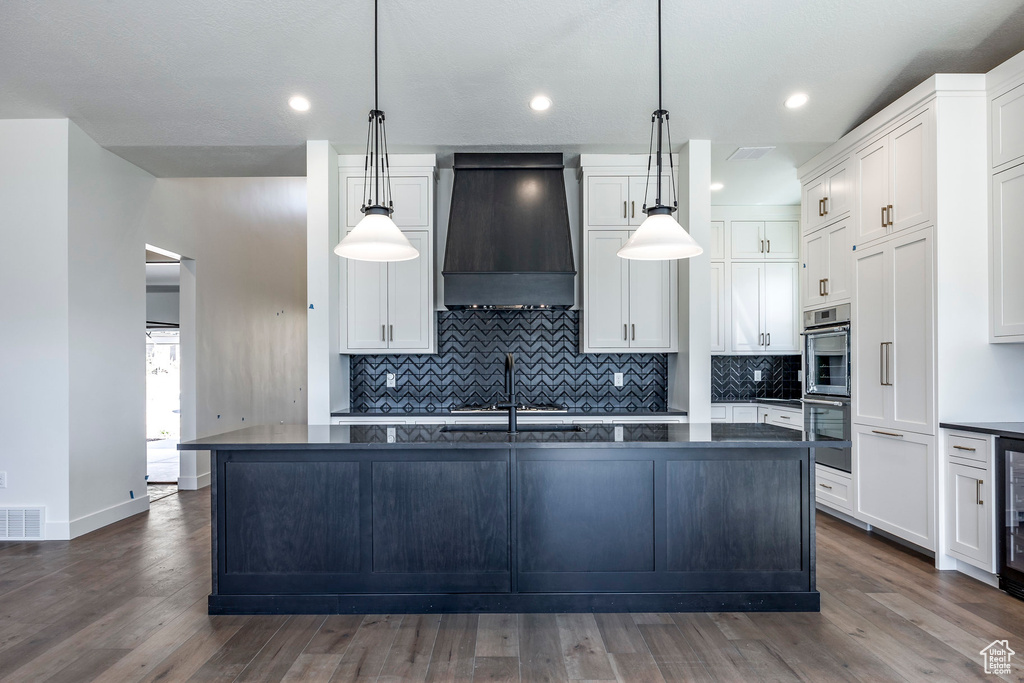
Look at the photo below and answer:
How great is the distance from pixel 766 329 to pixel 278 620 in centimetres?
512

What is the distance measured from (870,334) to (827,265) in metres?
0.80

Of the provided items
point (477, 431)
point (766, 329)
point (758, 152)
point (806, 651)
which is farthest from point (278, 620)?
point (766, 329)

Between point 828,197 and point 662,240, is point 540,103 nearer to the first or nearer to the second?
point 662,240

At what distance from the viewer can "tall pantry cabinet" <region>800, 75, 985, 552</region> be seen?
330cm

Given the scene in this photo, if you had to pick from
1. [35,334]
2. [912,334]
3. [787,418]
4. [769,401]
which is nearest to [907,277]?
[912,334]

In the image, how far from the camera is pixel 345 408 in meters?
4.89

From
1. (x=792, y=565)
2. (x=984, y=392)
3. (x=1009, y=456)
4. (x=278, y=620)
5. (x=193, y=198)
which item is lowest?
(x=278, y=620)

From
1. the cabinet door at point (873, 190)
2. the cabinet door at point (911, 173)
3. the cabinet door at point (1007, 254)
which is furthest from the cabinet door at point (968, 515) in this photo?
the cabinet door at point (873, 190)

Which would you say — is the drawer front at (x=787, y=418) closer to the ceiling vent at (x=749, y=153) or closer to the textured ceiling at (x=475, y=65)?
the ceiling vent at (x=749, y=153)

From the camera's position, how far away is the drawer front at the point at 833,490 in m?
4.24

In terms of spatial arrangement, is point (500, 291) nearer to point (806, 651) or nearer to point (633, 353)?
point (633, 353)

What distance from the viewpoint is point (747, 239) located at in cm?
599

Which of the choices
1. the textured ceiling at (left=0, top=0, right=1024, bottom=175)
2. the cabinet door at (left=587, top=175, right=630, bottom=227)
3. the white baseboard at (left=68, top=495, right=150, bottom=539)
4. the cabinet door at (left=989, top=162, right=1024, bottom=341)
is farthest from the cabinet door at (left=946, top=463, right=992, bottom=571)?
the white baseboard at (left=68, top=495, right=150, bottom=539)

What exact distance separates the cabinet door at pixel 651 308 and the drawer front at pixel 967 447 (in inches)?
76.1
